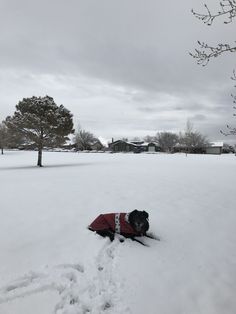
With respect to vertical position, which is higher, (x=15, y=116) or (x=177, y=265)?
(x=15, y=116)

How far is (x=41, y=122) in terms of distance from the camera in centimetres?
2334

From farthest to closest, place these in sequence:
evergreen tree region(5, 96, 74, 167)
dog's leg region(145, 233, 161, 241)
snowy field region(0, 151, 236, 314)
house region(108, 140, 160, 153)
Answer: house region(108, 140, 160, 153), evergreen tree region(5, 96, 74, 167), dog's leg region(145, 233, 161, 241), snowy field region(0, 151, 236, 314)

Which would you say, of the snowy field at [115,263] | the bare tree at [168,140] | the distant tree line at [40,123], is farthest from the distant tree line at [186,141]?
the snowy field at [115,263]

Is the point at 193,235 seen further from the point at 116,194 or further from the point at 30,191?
the point at 30,191

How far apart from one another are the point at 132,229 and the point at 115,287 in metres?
1.56

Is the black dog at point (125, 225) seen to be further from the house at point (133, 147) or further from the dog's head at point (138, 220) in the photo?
the house at point (133, 147)

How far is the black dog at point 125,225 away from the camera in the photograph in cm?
505

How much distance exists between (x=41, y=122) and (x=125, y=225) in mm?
20056

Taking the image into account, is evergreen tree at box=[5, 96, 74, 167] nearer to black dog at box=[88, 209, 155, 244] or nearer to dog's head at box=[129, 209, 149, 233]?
black dog at box=[88, 209, 155, 244]

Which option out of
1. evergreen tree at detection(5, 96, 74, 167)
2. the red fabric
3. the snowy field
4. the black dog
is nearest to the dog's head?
the black dog

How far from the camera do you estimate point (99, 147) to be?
9725 cm

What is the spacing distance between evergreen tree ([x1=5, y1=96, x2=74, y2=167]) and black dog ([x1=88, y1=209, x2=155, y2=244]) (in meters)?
19.6

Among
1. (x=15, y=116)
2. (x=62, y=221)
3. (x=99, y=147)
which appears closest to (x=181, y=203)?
(x=62, y=221)

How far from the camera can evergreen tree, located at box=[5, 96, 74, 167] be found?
918 inches
